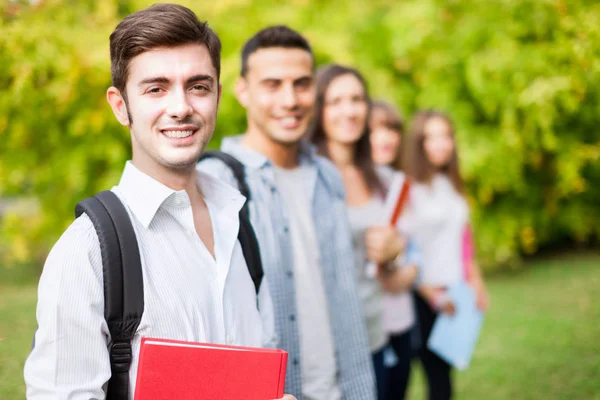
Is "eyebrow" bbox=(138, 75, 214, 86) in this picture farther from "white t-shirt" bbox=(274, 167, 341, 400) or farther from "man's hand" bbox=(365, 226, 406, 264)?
"man's hand" bbox=(365, 226, 406, 264)

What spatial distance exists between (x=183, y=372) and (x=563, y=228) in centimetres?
826

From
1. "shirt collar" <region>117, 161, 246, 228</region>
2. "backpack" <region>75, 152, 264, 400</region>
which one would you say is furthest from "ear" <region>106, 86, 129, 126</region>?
"backpack" <region>75, 152, 264, 400</region>

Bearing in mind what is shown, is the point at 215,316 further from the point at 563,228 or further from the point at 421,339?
the point at 563,228

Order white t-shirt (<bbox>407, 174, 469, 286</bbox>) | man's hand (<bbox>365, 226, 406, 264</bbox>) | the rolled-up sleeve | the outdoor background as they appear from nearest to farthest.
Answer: the rolled-up sleeve < man's hand (<bbox>365, 226, 406, 264</bbox>) < the outdoor background < white t-shirt (<bbox>407, 174, 469, 286</bbox>)

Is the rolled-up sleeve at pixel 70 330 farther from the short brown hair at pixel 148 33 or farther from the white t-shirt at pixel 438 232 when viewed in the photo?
the white t-shirt at pixel 438 232

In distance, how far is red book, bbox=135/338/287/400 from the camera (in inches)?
47.9

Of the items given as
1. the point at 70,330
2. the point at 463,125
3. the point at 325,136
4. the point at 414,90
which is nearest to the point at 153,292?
the point at 70,330

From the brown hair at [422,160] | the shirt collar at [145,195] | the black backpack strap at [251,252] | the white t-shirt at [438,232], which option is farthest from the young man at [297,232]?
the brown hair at [422,160]

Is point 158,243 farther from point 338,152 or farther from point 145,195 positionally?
point 338,152

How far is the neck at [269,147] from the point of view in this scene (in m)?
2.40

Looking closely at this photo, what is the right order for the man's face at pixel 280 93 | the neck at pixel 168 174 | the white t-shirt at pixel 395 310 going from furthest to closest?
1. the white t-shirt at pixel 395 310
2. the man's face at pixel 280 93
3. the neck at pixel 168 174

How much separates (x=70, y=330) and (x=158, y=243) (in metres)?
0.29

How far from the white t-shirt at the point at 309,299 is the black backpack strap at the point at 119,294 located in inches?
44.5

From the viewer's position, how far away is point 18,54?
3238 millimetres
